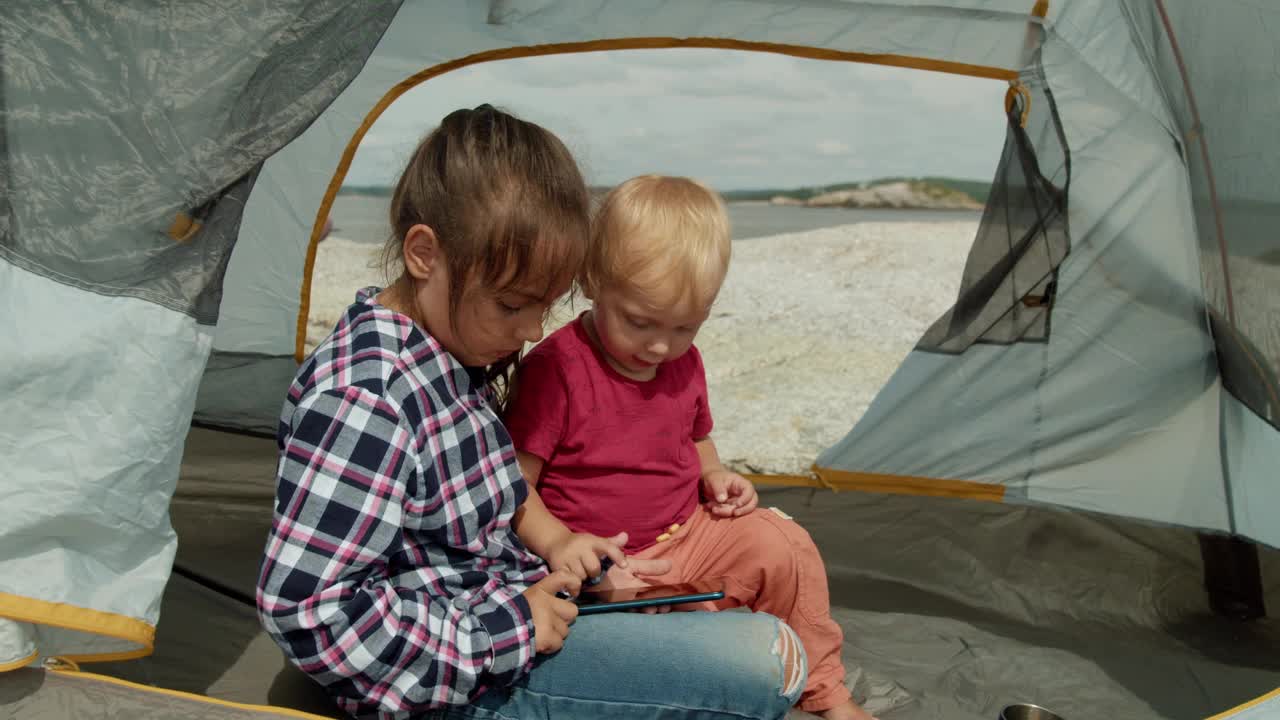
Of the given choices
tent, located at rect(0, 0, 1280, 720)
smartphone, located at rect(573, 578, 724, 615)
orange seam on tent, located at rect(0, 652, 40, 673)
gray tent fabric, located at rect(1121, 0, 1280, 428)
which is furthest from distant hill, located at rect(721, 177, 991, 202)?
orange seam on tent, located at rect(0, 652, 40, 673)

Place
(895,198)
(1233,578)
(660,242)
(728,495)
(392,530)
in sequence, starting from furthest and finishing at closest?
(895,198)
(1233,578)
(728,495)
(660,242)
(392,530)

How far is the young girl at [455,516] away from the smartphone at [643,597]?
0.16 feet

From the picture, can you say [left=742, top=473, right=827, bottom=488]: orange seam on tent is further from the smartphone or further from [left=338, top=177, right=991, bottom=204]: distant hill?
[left=338, top=177, right=991, bottom=204]: distant hill

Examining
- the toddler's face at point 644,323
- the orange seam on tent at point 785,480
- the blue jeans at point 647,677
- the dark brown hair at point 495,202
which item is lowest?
the orange seam on tent at point 785,480

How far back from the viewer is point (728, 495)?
1.72 meters

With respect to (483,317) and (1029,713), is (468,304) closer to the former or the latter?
(483,317)

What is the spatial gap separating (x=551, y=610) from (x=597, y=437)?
354mm

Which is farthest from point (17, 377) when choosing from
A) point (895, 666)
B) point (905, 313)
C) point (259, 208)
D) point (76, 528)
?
point (905, 313)

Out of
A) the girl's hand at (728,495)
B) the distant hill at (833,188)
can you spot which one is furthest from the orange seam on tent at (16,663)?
the distant hill at (833,188)

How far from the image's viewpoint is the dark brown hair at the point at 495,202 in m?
1.23

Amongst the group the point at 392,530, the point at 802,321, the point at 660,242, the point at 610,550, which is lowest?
the point at 802,321

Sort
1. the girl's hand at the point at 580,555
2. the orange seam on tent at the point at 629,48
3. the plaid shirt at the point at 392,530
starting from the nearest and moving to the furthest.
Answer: the plaid shirt at the point at 392,530
the girl's hand at the point at 580,555
the orange seam on tent at the point at 629,48

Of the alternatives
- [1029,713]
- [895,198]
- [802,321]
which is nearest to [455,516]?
[1029,713]

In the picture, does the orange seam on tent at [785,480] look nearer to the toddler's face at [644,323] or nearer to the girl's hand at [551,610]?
the toddler's face at [644,323]
